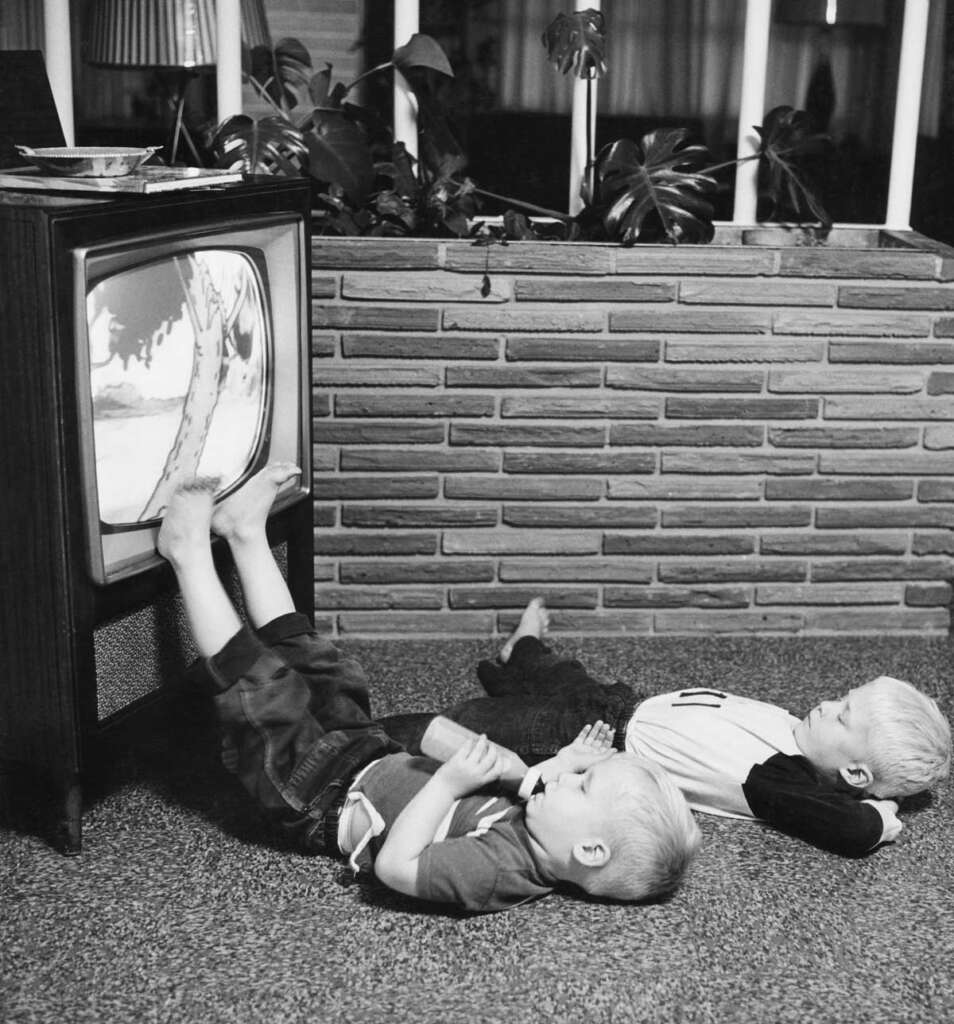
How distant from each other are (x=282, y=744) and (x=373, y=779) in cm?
13

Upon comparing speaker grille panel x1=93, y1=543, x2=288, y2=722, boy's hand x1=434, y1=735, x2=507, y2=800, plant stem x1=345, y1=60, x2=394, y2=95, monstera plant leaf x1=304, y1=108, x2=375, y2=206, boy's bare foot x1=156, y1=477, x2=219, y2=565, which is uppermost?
plant stem x1=345, y1=60, x2=394, y2=95

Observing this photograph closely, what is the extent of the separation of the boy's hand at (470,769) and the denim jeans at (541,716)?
323 mm

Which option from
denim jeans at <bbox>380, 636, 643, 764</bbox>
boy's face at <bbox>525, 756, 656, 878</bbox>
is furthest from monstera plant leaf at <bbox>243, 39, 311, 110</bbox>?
boy's face at <bbox>525, 756, 656, 878</bbox>

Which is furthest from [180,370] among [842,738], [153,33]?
[842,738]

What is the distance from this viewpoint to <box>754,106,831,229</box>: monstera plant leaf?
2.66 m

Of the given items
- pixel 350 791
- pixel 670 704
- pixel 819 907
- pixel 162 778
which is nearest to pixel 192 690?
pixel 162 778

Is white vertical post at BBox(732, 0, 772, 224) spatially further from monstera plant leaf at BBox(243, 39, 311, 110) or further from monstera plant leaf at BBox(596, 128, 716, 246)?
monstera plant leaf at BBox(243, 39, 311, 110)

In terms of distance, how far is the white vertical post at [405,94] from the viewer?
261 centimetres

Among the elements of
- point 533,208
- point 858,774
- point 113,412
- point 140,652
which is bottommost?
point 858,774

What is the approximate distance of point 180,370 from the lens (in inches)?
71.3

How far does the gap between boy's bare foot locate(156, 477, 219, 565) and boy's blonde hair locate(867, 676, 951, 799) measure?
982 millimetres

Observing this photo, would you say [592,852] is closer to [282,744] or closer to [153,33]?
[282,744]

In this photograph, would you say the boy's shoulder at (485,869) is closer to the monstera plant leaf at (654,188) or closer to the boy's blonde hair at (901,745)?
the boy's blonde hair at (901,745)

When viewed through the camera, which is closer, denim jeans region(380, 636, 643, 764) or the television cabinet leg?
the television cabinet leg
